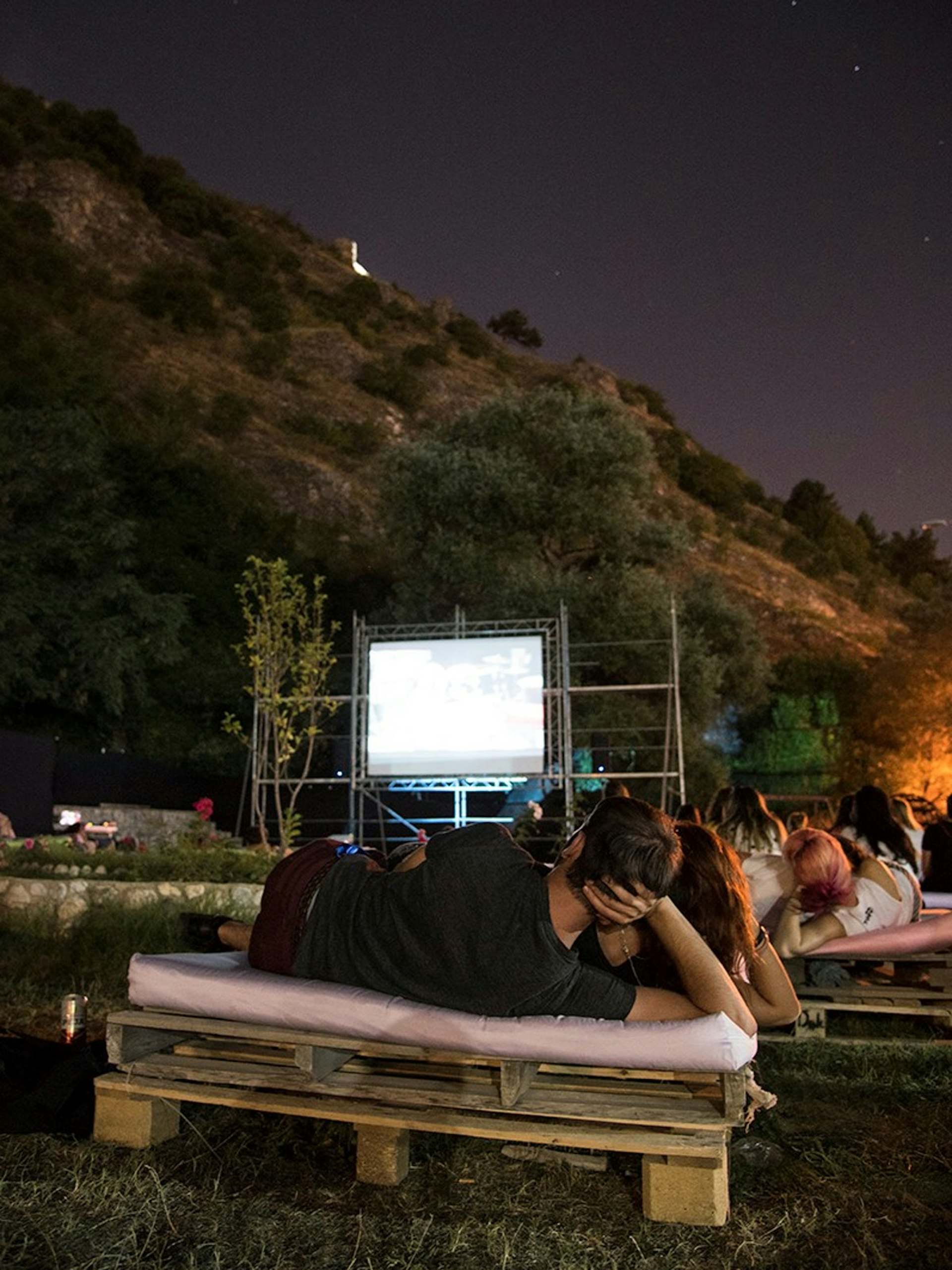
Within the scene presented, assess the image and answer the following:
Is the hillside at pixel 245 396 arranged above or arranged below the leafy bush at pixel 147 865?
above

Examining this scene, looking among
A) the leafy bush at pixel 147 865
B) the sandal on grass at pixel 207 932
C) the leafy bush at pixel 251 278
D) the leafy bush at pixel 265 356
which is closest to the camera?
the sandal on grass at pixel 207 932

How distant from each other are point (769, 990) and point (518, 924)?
0.99 metres

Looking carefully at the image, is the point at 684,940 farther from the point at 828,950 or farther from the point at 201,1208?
the point at 828,950

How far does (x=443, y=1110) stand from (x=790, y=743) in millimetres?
15625

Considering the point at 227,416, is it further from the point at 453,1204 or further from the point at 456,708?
the point at 453,1204

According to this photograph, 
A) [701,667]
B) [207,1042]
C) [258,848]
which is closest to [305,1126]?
[207,1042]

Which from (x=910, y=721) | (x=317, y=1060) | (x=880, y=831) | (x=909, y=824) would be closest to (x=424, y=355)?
(x=910, y=721)

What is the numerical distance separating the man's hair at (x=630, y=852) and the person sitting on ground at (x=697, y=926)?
1.35ft

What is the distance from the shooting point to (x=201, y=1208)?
2.23 metres

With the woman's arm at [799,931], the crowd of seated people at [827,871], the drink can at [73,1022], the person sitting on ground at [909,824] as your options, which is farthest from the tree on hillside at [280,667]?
the woman's arm at [799,931]

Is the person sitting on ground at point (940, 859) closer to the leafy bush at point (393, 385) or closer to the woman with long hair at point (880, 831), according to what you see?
the woman with long hair at point (880, 831)

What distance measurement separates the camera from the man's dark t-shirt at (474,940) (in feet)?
7.39

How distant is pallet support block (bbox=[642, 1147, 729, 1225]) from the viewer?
2154 millimetres

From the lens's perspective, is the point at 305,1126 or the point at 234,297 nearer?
the point at 305,1126
